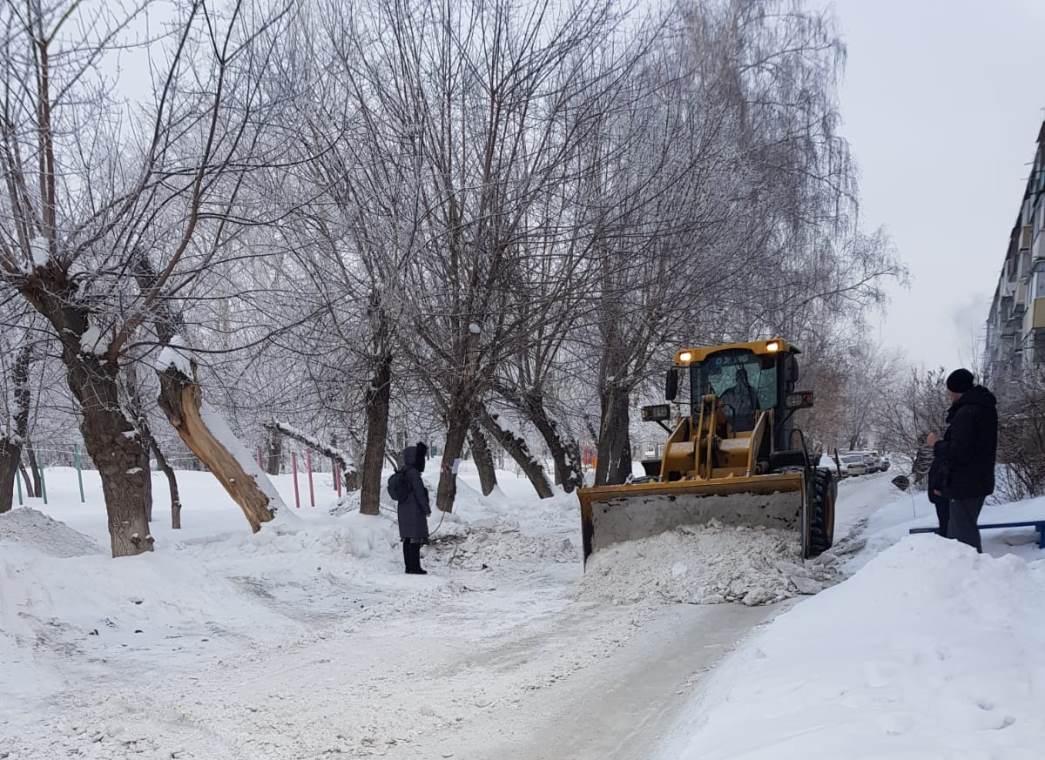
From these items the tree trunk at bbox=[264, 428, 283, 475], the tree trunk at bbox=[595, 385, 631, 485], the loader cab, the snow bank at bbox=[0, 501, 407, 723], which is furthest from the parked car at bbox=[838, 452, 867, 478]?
the snow bank at bbox=[0, 501, 407, 723]

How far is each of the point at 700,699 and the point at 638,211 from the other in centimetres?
893

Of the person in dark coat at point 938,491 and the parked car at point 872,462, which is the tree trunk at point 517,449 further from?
the parked car at point 872,462

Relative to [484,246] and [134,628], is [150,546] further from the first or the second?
[484,246]

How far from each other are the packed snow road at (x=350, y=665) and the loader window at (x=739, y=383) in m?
2.82

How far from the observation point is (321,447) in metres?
21.6

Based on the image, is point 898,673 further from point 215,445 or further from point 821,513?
point 215,445

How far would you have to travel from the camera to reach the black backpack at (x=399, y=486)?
1098 centimetres

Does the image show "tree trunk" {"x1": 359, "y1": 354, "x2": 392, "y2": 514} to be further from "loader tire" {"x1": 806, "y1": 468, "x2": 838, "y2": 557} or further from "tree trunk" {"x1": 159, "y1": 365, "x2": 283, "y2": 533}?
"loader tire" {"x1": 806, "y1": 468, "x2": 838, "y2": 557}

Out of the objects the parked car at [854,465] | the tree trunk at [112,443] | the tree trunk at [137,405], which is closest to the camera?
the tree trunk at [112,443]

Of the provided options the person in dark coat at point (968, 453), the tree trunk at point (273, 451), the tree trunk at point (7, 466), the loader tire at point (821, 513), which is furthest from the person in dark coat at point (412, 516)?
the tree trunk at point (273, 451)

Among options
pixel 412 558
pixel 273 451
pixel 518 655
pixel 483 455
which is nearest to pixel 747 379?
pixel 412 558

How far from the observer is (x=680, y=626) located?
7168mm

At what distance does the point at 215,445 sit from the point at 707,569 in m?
6.46

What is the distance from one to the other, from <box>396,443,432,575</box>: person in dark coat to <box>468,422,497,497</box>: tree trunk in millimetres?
8042
